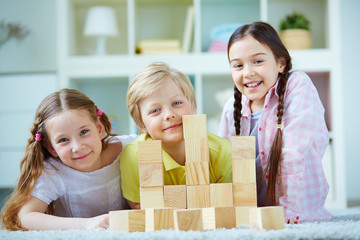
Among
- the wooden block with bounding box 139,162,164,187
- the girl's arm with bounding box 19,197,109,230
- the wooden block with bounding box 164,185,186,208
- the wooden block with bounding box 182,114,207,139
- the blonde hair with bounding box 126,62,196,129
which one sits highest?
the blonde hair with bounding box 126,62,196,129

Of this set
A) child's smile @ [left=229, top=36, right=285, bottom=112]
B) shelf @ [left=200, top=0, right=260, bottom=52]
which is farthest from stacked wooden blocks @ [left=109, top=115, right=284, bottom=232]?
shelf @ [left=200, top=0, right=260, bottom=52]

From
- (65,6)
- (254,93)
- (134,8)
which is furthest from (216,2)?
(254,93)

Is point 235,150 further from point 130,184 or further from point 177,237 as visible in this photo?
point 130,184

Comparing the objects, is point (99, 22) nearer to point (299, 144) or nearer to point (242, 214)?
point (299, 144)

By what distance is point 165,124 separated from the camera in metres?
1.16

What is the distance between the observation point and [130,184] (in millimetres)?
1234

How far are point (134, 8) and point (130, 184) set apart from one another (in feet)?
6.52

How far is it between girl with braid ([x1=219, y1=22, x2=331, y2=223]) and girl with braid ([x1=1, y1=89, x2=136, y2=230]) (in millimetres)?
472

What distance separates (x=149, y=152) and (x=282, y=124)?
502 millimetres

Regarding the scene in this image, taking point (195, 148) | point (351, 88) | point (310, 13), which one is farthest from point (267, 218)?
point (310, 13)

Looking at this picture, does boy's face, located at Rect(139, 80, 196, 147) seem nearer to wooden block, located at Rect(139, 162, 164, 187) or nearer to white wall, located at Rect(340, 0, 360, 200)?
wooden block, located at Rect(139, 162, 164, 187)

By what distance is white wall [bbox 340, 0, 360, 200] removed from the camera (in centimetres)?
306

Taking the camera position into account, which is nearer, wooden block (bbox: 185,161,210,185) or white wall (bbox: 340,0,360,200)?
wooden block (bbox: 185,161,210,185)

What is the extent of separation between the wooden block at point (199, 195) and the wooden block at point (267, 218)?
12 cm
